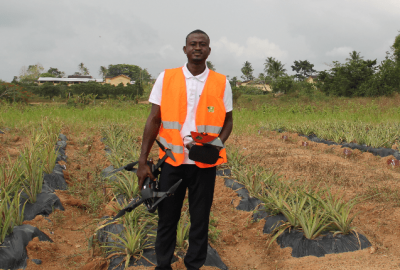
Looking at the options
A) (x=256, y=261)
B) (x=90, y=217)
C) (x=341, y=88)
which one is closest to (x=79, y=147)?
(x=90, y=217)

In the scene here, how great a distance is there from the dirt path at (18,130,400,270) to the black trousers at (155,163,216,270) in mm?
328

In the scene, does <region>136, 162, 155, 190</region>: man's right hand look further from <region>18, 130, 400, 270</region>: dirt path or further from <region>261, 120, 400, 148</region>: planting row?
<region>261, 120, 400, 148</region>: planting row

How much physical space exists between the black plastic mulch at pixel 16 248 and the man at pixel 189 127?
1.10 metres

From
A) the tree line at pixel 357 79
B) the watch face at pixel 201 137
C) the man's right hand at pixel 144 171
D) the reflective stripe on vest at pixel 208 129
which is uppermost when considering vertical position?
the tree line at pixel 357 79

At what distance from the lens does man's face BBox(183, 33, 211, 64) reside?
6.00ft

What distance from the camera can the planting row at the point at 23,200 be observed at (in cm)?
225

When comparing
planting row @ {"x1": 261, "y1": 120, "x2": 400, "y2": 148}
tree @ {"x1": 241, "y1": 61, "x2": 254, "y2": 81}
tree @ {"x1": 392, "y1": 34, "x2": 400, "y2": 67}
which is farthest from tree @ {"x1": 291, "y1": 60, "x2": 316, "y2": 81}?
planting row @ {"x1": 261, "y1": 120, "x2": 400, "y2": 148}

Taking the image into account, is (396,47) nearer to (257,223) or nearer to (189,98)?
(257,223)

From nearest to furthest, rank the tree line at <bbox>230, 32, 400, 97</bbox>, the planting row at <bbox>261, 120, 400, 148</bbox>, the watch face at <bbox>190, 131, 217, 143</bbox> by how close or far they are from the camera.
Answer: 1. the watch face at <bbox>190, 131, 217, 143</bbox>
2. the planting row at <bbox>261, 120, 400, 148</bbox>
3. the tree line at <bbox>230, 32, 400, 97</bbox>

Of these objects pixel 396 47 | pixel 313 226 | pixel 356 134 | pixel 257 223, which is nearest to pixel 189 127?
pixel 313 226

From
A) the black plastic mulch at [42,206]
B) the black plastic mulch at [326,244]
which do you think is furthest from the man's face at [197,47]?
the black plastic mulch at [42,206]

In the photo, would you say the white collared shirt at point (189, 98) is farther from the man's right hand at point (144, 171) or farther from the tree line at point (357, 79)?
the tree line at point (357, 79)

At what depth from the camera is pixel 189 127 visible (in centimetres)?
188

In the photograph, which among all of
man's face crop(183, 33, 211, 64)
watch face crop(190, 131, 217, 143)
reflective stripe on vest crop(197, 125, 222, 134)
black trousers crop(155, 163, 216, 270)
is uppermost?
man's face crop(183, 33, 211, 64)
